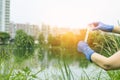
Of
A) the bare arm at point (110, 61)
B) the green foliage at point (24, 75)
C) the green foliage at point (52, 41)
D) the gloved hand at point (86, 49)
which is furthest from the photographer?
the green foliage at point (52, 41)

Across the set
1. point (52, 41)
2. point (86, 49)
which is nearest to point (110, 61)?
point (86, 49)

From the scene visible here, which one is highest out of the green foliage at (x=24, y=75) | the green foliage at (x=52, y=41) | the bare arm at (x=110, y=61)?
the bare arm at (x=110, y=61)

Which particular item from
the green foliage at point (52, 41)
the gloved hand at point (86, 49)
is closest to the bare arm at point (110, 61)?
the gloved hand at point (86, 49)

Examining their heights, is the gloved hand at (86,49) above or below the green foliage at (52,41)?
above

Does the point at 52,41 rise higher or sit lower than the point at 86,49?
lower

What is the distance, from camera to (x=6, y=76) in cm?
424

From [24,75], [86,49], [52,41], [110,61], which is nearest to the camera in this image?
[110,61]

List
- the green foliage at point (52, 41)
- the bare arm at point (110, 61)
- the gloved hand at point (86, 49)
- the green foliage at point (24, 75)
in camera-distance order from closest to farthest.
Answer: the bare arm at point (110, 61)
the gloved hand at point (86, 49)
the green foliage at point (24, 75)
the green foliage at point (52, 41)

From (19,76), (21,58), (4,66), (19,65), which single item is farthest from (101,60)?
(21,58)

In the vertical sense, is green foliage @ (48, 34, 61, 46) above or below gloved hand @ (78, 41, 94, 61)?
below

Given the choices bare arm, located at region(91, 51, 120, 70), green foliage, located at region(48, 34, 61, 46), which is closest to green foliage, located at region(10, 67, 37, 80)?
bare arm, located at region(91, 51, 120, 70)

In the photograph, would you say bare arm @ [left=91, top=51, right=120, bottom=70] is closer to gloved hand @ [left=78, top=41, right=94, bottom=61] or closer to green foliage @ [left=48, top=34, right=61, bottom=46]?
gloved hand @ [left=78, top=41, right=94, bottom=61]

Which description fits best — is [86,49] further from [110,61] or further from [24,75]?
[24,75]

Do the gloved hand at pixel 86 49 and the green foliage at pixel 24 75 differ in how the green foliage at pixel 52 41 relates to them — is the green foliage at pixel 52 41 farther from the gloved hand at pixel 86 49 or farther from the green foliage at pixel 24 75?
the gloved hand at pixel 86 49
